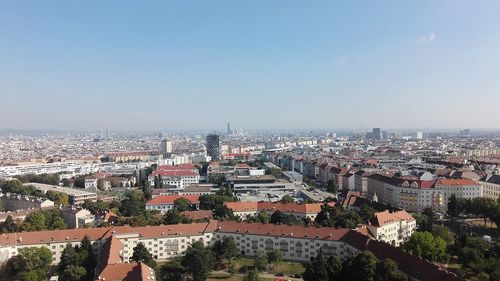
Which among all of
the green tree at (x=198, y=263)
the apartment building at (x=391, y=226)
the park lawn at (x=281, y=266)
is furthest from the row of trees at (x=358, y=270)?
the apartment building at (x=391, y=226)

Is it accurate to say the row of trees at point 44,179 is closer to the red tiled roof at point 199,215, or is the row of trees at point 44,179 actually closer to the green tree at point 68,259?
the red tiled roof at point 199,215

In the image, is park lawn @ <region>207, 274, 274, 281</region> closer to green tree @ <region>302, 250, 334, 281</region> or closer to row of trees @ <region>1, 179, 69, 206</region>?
green tree @ <region>302, 250, 334, 281</region>

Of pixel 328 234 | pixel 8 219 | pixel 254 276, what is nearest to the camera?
pixel 254 276

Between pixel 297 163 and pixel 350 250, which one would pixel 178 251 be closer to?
pixel 350 250

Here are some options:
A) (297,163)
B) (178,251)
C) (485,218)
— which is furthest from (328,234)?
(297,163)

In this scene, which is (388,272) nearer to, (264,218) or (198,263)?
(198,263)

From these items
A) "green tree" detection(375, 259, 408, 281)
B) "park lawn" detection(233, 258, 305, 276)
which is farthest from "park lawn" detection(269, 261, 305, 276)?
"green tree" detection(375, 259, 408, 281)

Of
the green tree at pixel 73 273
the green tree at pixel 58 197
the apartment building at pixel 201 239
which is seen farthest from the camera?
the green tree at pixel 58 197
